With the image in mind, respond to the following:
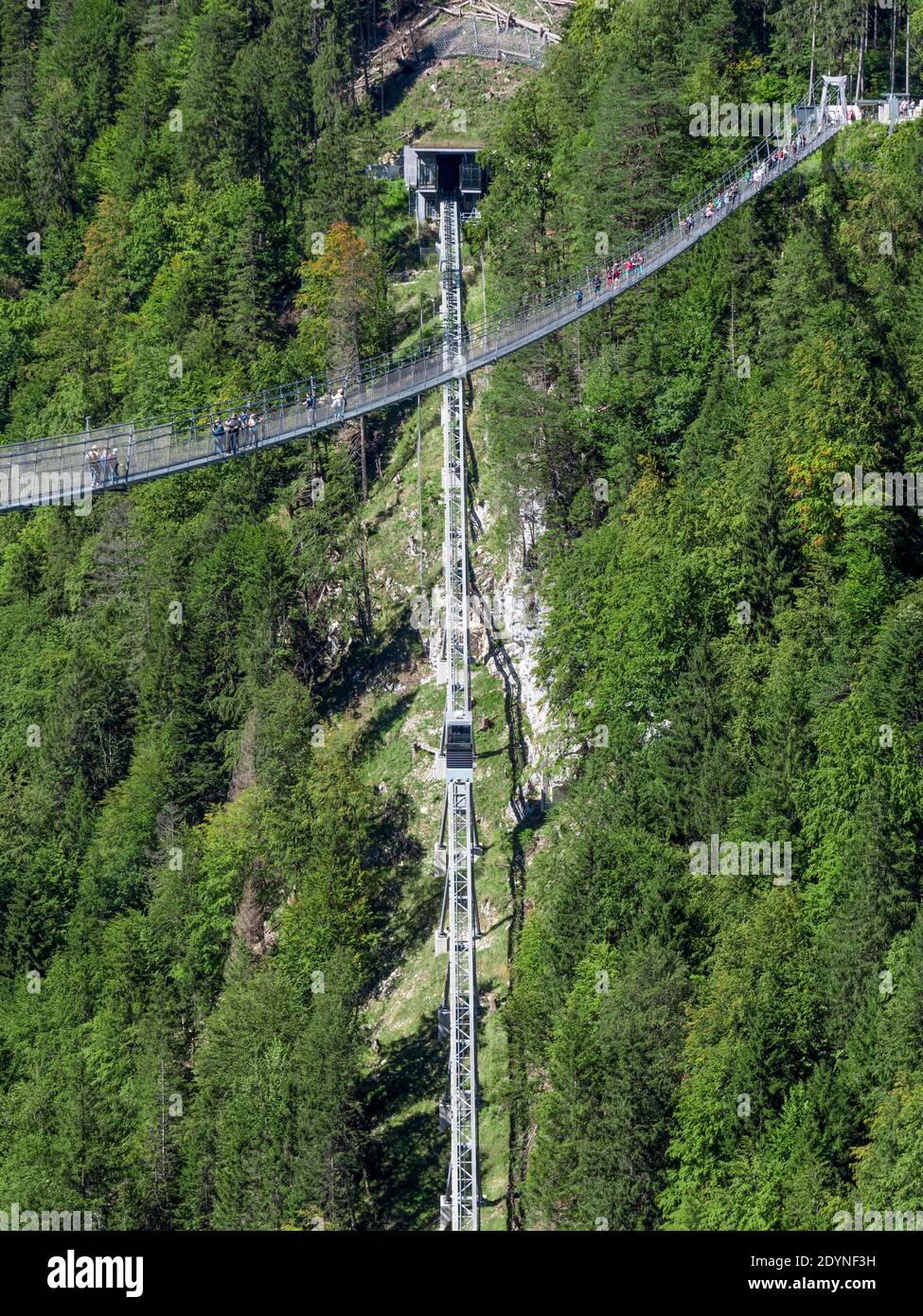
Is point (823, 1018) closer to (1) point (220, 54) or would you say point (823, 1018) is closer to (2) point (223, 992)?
(2) point (223, 992)

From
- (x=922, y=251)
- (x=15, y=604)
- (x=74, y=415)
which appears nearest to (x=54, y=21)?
(x=74, y=415)

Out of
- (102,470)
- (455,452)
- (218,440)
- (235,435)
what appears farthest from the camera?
(455,452)

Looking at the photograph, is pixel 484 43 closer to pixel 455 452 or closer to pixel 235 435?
pixel 455 452

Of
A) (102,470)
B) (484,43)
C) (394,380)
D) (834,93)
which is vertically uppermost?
(484,43)

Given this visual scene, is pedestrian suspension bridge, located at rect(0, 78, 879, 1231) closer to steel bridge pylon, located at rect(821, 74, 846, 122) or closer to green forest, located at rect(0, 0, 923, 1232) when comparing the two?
steel bridge pylon, located at rect(821, 74, 846, 122)

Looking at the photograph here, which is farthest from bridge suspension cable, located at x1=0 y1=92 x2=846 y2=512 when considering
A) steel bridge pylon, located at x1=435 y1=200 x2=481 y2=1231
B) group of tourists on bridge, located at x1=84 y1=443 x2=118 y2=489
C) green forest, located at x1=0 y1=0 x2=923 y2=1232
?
steel bridge pylon, located at x1=435 y1=200 x2=481 y2=1231

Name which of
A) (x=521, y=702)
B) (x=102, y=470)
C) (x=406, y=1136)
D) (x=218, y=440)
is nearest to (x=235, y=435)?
(x=218, y=440)
